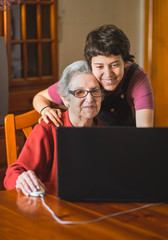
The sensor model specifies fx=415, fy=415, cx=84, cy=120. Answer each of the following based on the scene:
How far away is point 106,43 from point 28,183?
719mm

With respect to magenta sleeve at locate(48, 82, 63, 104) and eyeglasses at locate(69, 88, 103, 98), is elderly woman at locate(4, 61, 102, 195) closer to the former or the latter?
eyeglasses at locate(69, 88, 103, 98)

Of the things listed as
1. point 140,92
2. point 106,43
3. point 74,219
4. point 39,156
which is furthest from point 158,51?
point 74,219

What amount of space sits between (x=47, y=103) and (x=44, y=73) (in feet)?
6.53

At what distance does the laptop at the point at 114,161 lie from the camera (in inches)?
48.4

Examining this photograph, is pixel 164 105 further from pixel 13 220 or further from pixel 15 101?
pixel 13 220

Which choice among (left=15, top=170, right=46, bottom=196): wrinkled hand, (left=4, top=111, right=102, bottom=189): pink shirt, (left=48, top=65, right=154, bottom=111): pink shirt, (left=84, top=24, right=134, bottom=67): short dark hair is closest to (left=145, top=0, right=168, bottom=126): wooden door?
(left=48, top=65, right=154, bottom=111): pink shirt

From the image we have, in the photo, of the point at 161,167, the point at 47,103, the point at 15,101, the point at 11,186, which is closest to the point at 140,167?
the point at 161,167

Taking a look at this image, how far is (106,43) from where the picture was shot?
180 centimetres

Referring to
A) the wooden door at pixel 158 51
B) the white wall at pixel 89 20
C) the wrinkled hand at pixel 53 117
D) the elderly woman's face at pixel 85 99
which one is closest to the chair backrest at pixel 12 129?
the wrinkled hand at pixel 53 117

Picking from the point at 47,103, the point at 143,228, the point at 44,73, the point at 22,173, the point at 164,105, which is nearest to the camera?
the point at 143,228

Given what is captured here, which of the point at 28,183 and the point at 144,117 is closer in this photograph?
the point at 28,183

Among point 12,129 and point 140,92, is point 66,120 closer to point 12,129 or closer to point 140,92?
point 12,129

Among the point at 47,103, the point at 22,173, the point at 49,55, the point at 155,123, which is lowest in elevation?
the point at 155,123

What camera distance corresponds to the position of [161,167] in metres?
1.25
